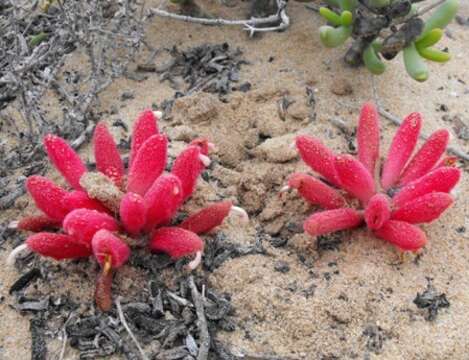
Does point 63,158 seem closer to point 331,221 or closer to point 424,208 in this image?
point 331,221

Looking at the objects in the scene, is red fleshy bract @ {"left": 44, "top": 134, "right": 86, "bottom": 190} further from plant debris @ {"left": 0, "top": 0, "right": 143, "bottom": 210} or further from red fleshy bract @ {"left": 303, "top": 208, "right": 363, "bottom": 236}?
red fleshy bract @ {"left": 303, "top": 208, "right": 363, "bottom": 236}

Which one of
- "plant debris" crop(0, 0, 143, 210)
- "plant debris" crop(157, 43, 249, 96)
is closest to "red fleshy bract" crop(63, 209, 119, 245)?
"plant debris" crop(0, 0, 143, 210)

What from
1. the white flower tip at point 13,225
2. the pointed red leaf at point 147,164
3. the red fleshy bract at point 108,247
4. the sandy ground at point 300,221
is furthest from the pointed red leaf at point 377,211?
the white flower tip at point 13,225

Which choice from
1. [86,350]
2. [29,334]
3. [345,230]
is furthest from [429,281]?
[29,334]

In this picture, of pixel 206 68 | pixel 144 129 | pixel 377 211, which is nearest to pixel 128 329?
pixel 144 129

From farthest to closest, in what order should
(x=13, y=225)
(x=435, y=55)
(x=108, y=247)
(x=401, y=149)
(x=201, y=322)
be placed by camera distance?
1. (x=435, y=55)
2. (x=401, y=149)
3. (x=13, y=225)
4. (x=201, y=322)
5. (x=108, y=247)

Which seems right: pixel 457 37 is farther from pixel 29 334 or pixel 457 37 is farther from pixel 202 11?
pixel 29 334

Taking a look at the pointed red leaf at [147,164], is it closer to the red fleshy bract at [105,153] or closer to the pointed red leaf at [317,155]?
the red fleshy bract at [105,153]
